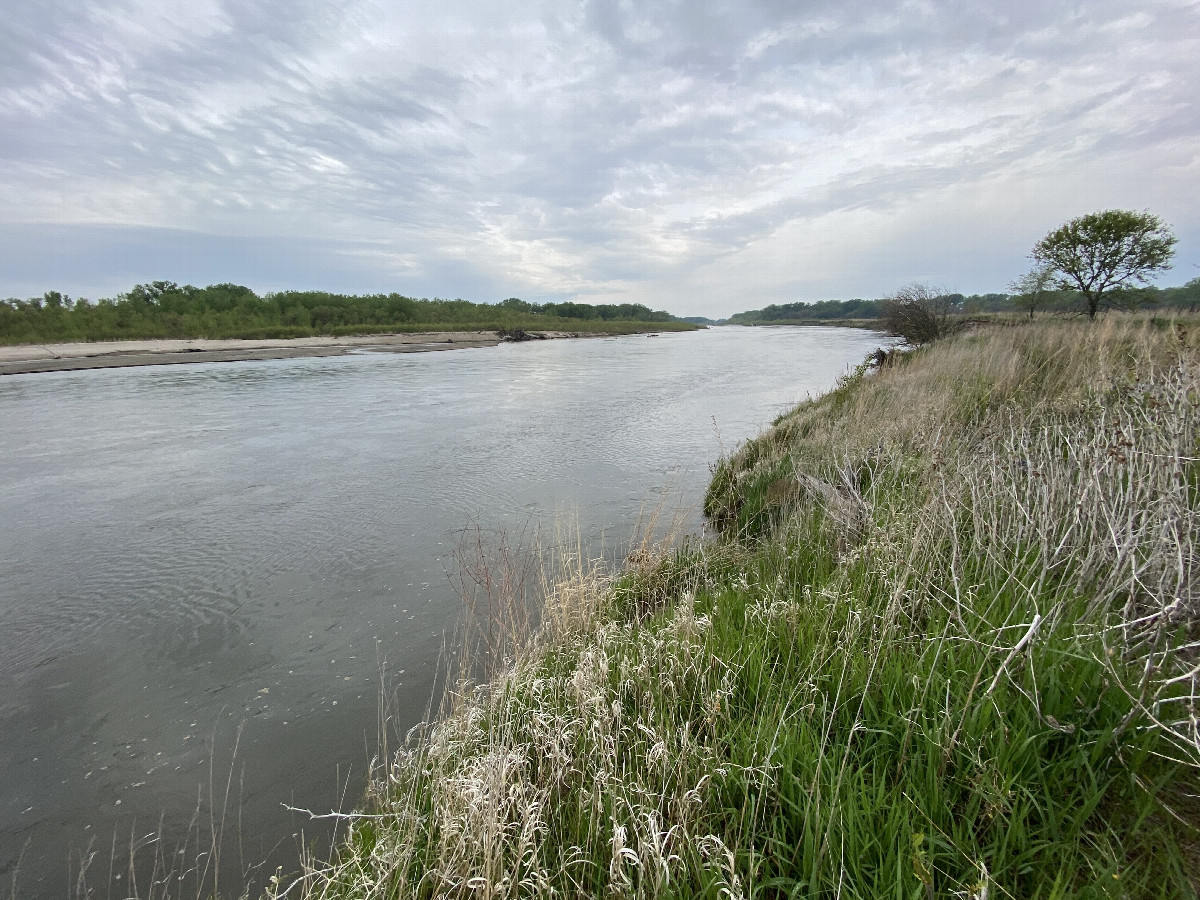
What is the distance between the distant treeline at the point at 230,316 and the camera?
A: 150 feet

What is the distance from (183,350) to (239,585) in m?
48.3

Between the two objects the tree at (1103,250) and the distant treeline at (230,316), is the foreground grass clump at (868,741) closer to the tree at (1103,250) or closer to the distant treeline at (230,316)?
the tree at (1103,250)

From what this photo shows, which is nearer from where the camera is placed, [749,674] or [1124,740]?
[1124,740]

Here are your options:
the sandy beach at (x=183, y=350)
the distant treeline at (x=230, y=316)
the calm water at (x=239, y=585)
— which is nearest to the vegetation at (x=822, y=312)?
the distant treeline at (x=230, y=316)

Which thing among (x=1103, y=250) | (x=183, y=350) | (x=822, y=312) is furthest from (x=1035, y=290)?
(x=822, y=312)

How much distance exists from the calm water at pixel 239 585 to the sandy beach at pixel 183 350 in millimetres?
24561

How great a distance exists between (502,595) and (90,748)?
3.03 metres

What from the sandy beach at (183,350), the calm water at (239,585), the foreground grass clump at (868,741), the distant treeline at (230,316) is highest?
the distant treeline at (230,316)

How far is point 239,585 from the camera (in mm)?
5777

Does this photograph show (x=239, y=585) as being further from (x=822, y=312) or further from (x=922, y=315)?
(x=822, y=312)

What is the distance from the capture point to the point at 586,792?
218 centimetres

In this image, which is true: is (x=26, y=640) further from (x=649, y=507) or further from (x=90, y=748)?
(x=649, y=507)

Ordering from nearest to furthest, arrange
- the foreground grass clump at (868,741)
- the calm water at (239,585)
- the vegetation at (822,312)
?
1. the foreground grass clump at (868,741)
2. the calm water at (239,585)
3. the vegetation at (822,312)

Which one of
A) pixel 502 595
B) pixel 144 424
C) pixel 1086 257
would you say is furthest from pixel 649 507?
pixel 1086 257
